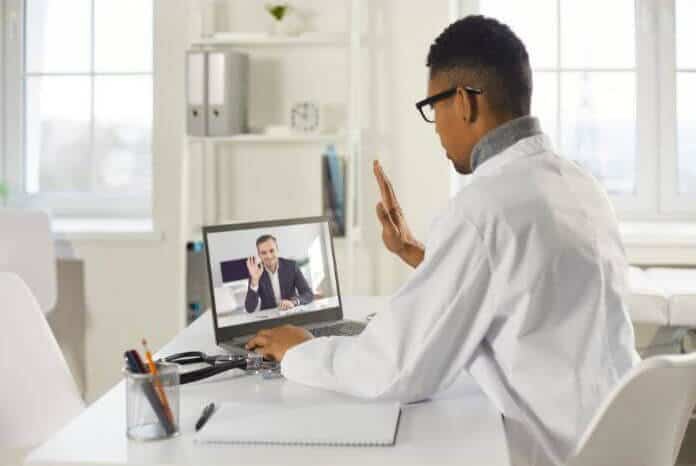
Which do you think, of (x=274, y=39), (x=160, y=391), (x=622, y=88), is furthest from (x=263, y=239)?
(x=622, y=88)

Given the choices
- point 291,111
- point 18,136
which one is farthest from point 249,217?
point 18,136

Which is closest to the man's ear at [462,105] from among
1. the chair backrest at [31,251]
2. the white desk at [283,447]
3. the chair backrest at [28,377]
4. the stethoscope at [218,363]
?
the white desk at [283,447]

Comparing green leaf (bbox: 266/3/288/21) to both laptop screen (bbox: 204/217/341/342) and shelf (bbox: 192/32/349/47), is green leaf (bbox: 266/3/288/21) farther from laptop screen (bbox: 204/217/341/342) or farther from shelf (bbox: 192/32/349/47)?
laptop screen (bbox: 204/217/341/342)

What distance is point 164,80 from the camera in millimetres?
Answer: 3984

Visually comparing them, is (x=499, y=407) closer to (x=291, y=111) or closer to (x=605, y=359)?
(x=605, y=359)

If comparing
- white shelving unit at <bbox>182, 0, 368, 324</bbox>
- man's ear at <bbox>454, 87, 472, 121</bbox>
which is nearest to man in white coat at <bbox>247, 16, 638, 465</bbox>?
man's ear at <bbox>454, 87, 472, 121</bbox>

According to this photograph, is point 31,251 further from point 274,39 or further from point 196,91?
point 274,39

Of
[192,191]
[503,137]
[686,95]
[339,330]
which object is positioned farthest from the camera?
[686,95]

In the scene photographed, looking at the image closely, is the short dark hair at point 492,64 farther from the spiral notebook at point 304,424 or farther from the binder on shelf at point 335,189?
the binder on shelf at point 335,189

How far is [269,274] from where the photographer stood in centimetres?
224

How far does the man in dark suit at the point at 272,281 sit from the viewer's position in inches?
86.6

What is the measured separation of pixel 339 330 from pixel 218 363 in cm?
38

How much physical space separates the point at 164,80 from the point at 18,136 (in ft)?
2.28

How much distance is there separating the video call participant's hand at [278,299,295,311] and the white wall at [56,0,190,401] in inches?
68.2
